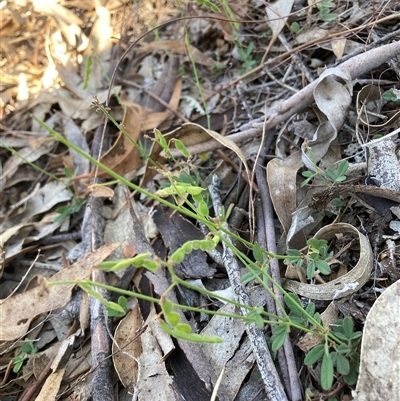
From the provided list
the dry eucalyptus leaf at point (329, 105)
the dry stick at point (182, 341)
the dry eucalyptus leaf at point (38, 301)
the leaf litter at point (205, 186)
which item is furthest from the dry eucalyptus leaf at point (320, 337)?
the dry eucalyptus leaf at point (38, 301)

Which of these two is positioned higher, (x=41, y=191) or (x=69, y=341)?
(x=41, y=191)

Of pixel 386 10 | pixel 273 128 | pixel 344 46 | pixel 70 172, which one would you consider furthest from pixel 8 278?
pixel 386 10

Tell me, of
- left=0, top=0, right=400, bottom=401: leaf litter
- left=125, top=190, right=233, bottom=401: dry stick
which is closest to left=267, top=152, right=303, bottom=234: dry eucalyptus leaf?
left=0, top=0, right=400, bottom=401: leaf litter

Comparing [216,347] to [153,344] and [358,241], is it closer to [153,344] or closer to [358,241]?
[153,344]

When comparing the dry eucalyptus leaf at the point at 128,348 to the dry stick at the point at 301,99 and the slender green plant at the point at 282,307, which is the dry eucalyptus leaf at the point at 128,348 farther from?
the dry stick at the point at 301,99

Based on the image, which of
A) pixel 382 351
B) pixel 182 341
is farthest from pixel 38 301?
pixel 382 351

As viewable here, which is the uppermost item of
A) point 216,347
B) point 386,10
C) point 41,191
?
point 386,10

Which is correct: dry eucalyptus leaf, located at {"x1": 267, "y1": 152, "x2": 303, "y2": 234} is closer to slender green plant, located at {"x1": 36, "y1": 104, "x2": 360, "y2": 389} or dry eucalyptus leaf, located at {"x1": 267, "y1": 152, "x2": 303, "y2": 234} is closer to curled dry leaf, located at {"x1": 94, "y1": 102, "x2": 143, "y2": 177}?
slender green plant, located at {"x1": 36, "y1": 104, "x2": 360, "y2": 389}
